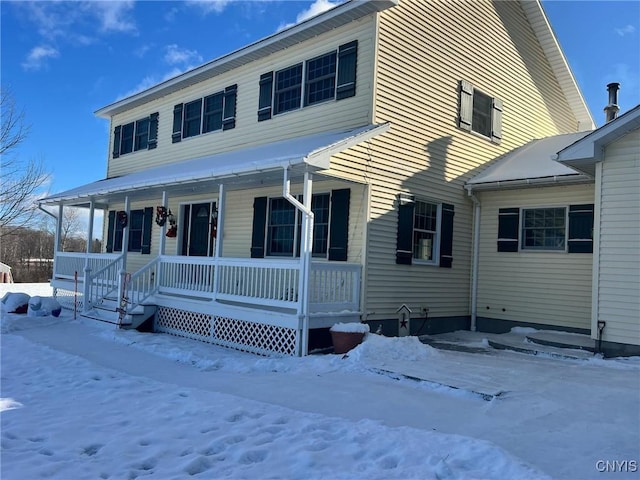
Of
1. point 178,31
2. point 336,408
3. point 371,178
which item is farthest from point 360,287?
point 178,31

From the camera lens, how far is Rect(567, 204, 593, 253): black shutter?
10.5m

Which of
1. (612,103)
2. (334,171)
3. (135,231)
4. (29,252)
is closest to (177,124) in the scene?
(135,231)

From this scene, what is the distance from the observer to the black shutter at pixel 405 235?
10375 millimetres

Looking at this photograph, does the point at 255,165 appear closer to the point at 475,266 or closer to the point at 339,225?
the point at 339,225

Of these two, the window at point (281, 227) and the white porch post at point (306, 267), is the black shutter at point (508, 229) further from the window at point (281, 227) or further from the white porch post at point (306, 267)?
the white porch post at point (306, 267)

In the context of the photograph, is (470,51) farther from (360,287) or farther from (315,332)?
(315,332)

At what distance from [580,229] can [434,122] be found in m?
3.79

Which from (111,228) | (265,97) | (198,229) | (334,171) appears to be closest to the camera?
(334,171)

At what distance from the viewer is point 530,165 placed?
11.8m

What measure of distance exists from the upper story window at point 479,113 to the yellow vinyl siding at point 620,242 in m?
3.81

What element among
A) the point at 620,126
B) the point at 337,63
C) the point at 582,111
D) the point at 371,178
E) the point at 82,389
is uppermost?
the point at 582,111

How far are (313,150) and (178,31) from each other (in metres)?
6.95

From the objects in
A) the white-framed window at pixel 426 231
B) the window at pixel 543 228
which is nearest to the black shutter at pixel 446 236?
the white-framed window at pixel 426 231

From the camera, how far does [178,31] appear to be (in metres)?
13.0
